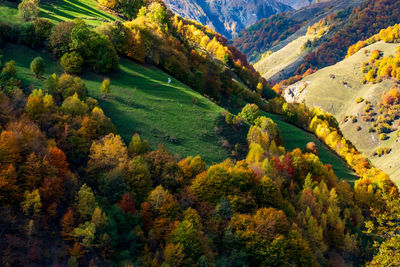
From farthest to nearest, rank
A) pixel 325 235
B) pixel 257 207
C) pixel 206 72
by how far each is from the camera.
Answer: pixel 206 72 → pixel 325 235 → pixel 257 207

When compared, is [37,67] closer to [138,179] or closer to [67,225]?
[138,179]

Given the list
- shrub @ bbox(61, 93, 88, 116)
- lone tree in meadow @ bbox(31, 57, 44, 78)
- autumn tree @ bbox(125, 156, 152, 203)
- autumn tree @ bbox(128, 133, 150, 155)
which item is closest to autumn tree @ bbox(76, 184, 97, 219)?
autumn tree @ bbox(125, 156, 152, 203)

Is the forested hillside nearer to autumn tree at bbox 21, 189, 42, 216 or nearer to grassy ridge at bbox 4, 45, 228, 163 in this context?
autumn tree at bbox 21, 189, 42, 216

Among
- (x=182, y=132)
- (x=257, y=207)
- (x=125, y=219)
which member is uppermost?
(x=182, y=132)

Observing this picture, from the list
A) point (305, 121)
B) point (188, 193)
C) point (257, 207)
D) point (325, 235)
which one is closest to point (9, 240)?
point (188, 193)

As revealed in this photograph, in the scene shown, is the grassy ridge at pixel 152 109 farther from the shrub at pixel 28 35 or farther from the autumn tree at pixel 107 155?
the autumn tree at pixel 107 155

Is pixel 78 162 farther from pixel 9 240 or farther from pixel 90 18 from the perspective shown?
pixel 90 18
